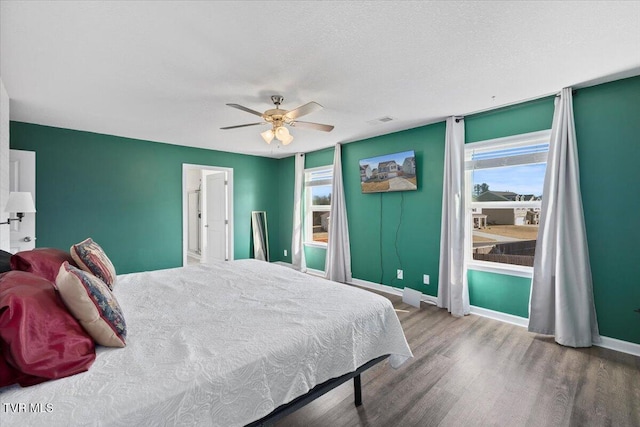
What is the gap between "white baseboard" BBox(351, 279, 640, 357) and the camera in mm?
2568

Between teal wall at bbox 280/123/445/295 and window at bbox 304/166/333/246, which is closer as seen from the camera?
teal wall at bbox 280/123/445/295

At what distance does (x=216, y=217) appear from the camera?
6.03 metres

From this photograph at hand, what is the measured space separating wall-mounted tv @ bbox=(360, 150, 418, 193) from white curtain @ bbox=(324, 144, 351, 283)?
1.66 ft

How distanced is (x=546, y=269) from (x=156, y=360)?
3457 mm

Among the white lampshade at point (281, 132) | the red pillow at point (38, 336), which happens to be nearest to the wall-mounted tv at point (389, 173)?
the white lampshade at point (281, 132)

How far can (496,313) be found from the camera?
3.38m

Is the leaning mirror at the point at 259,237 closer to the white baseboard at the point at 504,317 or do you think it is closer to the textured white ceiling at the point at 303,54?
the white baseboard at the point at 504,317

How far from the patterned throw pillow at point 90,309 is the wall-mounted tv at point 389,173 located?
3667 mm

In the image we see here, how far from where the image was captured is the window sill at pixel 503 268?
10.5 ft

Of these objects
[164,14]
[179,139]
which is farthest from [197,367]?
[179,139]

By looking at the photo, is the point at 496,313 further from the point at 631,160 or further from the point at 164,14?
the point at 164,14

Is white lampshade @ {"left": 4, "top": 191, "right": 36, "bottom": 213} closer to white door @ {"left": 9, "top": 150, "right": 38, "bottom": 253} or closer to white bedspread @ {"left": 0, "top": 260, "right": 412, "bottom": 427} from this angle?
white door @ {"left": 9, "top": 150, "right": 38, "bottom": 253}

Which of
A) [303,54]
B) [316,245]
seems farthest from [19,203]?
[316,245]

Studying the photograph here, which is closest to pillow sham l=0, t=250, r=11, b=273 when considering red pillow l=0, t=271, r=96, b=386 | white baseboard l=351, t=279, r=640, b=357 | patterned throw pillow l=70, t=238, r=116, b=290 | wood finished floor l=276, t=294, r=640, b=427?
patterned throw pillow l=70, t=238, r=116, b=290
